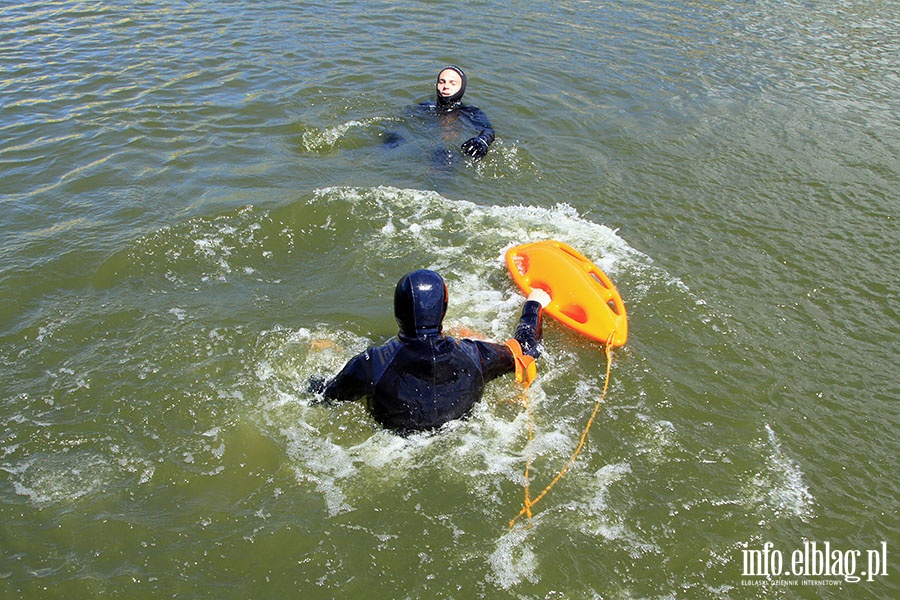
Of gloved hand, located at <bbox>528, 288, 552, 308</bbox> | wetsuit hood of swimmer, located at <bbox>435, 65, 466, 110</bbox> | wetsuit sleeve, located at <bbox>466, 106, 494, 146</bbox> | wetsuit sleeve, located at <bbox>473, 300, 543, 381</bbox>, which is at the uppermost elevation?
wetsuit hood of swimmer, located at <bbox>435, 65, 466, 110</bbox>

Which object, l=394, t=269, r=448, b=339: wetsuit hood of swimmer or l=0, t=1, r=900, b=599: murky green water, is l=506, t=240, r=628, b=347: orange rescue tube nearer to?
l=0, t=1, r=900, b=599: murky green water

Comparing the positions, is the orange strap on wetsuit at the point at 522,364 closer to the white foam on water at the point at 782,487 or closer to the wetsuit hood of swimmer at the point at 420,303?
the wetsuit hood of swimmer at the point at 420,303

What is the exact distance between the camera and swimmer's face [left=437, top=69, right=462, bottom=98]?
28.9ft

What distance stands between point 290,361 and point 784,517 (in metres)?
3.67

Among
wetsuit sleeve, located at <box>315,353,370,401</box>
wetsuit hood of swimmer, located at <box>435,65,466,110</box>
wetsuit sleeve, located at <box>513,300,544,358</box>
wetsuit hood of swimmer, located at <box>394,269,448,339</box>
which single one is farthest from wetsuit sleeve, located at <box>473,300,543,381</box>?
wetsuit hood of swimmer, located at <box>435,65,466,110</box>

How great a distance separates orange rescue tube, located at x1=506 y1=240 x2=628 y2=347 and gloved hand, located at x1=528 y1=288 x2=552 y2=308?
0.05 metres

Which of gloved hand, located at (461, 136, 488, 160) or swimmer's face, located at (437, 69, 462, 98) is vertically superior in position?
swimmer's face, located at (437, 69, 462, 98)

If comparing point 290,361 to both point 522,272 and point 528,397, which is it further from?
point 522,272

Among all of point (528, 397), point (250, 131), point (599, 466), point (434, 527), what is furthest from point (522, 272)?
point (250, 131)

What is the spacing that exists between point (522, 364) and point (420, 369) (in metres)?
0.92

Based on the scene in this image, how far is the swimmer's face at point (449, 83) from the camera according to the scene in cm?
880

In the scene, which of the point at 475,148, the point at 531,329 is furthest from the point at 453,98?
the point at 531,329

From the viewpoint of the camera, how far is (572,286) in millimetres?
5484

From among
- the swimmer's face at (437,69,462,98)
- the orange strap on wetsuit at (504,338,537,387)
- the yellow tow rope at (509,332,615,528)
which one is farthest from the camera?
the swimmer's face at (437,69,462,98)
